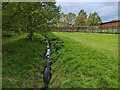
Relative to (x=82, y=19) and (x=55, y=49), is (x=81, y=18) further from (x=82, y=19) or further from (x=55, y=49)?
(x=55, y=49)

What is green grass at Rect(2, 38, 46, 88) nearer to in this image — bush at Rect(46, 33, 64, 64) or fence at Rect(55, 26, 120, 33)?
bush at Rect(46, 33, 64, 64)

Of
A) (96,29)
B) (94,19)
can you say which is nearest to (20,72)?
(96,29)

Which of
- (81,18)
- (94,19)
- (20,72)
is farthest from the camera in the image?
(81,18)

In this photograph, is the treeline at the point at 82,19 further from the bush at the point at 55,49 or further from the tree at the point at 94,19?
the bush at the point at 55,49

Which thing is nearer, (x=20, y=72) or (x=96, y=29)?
(x=20, y=72)

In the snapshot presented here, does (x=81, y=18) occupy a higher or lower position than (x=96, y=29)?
higher

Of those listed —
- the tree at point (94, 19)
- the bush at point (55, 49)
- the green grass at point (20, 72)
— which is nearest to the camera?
the green grass at point (20, 72)

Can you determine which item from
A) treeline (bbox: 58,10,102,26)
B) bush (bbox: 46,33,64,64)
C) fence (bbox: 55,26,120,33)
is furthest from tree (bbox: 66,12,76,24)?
bush (bbox: 46,33,64,64)

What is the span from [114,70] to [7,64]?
7266mm

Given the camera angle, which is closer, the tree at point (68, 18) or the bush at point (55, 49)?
the bush at point (55, 49)

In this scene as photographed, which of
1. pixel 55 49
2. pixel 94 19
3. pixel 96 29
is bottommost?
pixel 55 49

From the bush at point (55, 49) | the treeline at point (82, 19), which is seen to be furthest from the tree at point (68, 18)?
the bush at point (55, 49)

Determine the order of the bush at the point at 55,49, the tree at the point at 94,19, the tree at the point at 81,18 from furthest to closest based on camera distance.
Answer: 1. the tree at the point at 81,18
2. the tree at the point at 94,19
3. the bush at the point at 55,49

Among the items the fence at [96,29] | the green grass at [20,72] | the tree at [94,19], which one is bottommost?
the green grass at [20,72]
